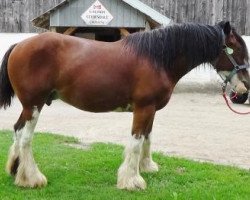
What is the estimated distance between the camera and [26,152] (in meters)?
5.14

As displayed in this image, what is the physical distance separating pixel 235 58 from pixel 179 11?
12.1 meters

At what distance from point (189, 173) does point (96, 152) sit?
1579 mm

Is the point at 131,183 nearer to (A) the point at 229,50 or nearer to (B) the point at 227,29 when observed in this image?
(A) the point at 229,50

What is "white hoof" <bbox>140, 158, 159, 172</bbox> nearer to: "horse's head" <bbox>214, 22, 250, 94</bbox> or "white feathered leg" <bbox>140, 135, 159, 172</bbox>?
"white feathered leg" <bbox>140, 135, 159, 172</bbox>

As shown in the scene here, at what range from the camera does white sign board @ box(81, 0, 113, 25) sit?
14.1 m

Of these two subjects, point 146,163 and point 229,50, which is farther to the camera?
point 146,163

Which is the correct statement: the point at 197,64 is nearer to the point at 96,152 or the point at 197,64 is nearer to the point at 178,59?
the point at 178,59

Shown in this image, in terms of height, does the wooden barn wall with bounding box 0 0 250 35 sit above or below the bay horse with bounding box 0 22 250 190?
below

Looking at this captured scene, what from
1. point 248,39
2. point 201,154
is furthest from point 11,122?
point 248,39

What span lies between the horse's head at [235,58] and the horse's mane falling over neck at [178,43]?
0.09m

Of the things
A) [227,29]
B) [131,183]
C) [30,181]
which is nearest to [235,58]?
[227,29]

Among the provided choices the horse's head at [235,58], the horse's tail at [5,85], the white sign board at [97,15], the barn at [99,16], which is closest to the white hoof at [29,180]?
the horse's tail at [5,85]

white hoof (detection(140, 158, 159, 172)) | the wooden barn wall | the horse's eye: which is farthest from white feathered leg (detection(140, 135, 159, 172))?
the wooden barn wall

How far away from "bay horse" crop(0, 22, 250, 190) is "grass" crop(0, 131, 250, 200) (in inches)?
8.0
